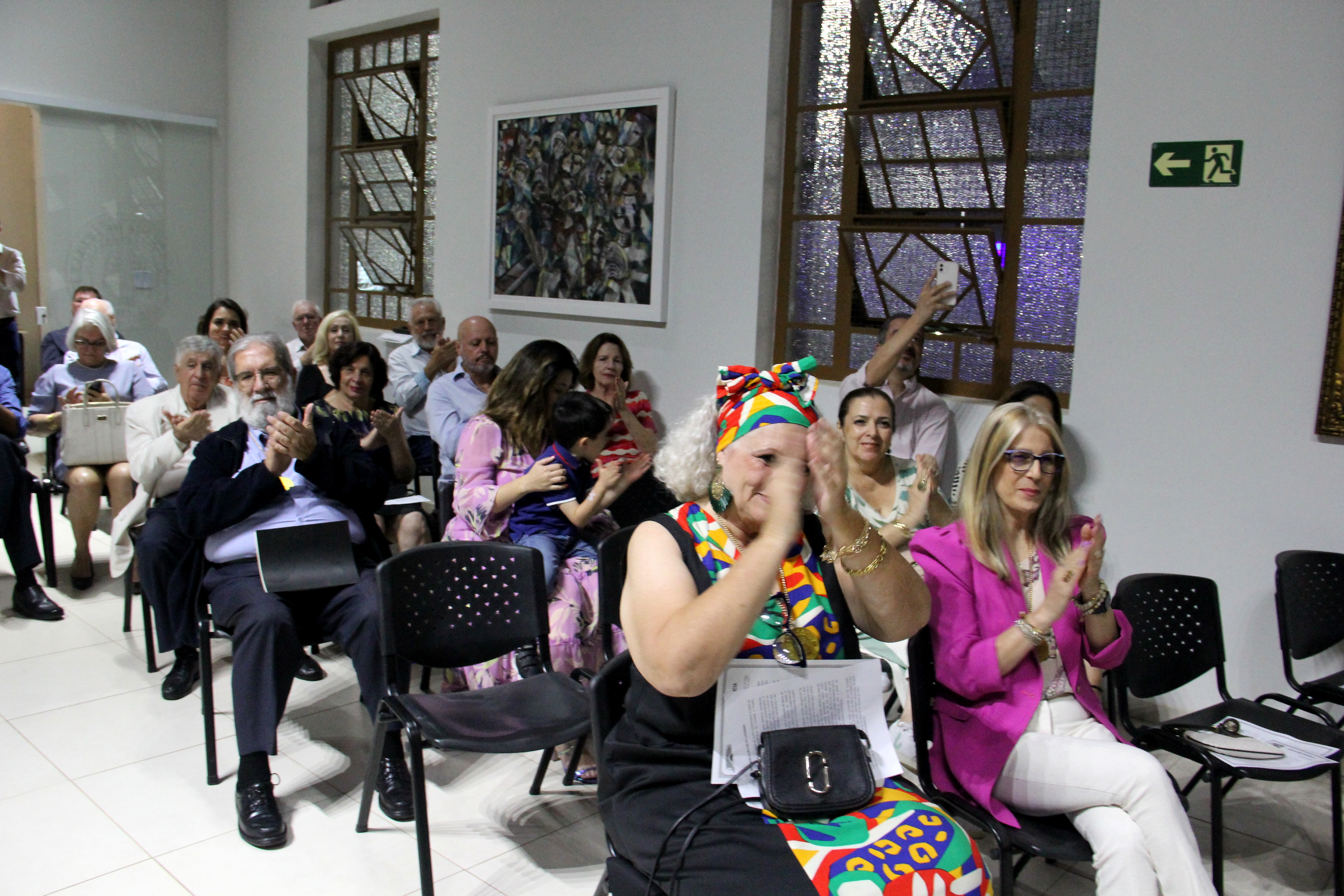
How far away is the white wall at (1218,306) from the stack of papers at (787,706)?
94.9 inches

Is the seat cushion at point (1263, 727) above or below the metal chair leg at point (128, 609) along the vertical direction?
above

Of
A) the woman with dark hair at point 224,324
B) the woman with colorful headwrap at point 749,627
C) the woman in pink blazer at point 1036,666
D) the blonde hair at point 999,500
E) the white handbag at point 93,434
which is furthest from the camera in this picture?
the woman with dark hair at point 224,324

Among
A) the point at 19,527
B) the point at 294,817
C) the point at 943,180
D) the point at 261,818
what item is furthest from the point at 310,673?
the point at 943,180

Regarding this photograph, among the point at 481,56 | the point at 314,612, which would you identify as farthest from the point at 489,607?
the point at 481,56

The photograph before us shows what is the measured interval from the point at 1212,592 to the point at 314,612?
267 cm

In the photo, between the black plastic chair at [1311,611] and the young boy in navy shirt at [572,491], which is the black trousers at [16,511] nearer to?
the young boy in navy shirt at [572,491]

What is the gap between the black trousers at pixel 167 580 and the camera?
10.6 feet

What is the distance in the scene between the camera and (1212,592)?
286cm

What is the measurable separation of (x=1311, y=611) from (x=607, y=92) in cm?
404

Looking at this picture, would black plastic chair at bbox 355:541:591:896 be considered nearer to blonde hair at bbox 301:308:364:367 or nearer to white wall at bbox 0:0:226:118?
blonde hair at bbox 301:308:364:367

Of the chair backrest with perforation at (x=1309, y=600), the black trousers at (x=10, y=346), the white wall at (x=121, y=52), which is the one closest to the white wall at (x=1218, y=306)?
the chair backrest with perforation at (x=1309, y=600)

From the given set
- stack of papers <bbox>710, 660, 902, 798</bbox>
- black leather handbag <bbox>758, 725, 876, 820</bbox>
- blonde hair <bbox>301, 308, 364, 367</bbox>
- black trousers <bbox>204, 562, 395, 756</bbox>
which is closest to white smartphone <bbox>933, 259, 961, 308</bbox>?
black trousers <bbox>204, 562, 395, 756</bbox>

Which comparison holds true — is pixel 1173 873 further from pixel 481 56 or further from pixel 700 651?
pixel 481 56

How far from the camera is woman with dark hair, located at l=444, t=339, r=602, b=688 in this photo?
323 cm
